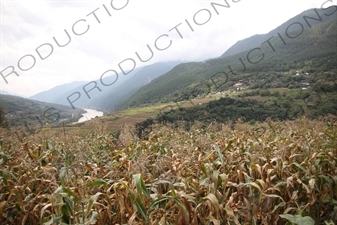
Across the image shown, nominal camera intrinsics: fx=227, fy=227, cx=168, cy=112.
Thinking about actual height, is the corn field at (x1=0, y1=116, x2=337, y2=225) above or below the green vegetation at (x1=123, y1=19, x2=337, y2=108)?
above

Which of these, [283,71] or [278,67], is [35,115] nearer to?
[283,71]

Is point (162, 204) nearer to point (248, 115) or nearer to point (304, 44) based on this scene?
point (248, 115)

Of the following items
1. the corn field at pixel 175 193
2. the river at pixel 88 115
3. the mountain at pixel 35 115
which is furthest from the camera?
the mountain at pixel 35 115

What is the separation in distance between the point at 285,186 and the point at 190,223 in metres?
1.39

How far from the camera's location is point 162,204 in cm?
269

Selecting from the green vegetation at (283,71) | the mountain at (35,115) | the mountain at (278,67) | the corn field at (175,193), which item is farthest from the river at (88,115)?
the mountain at (278,67)

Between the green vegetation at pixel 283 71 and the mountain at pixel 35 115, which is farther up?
the mountain at pixel 35 115

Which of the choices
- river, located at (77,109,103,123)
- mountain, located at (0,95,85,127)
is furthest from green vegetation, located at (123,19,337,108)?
mountain, located at (0,95,85,127)

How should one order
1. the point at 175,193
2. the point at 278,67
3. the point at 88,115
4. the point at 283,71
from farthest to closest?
the point at 88,115 → the point at 278,67 → the point at 283,71 → the point at 175,193

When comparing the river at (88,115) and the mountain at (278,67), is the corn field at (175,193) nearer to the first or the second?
the river at (88,115)

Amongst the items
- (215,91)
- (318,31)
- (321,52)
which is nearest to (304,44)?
(318,31)

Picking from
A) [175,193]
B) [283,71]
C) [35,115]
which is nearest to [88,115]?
[35,115]

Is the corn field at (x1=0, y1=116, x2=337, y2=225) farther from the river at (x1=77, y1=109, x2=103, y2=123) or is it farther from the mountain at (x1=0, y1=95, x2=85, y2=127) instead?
the river at (x1=77, y1=109, x2=103, y2=123)

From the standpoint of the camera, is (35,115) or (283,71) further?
(283,71)
